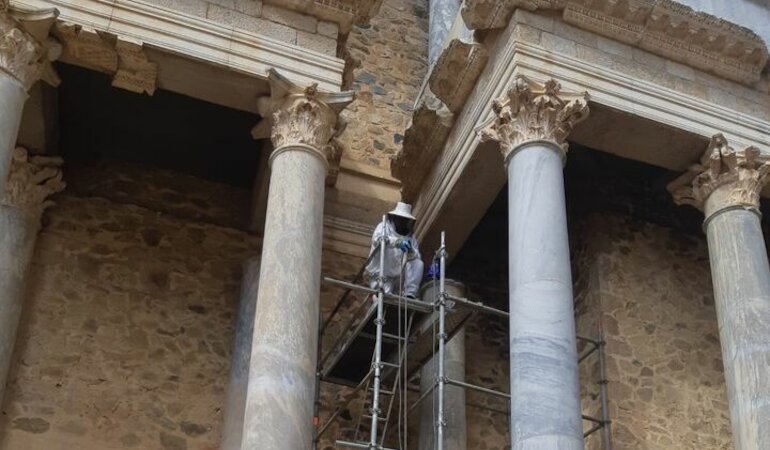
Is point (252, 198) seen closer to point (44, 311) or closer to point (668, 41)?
point (44, 311)

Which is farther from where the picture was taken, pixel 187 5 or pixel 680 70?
pixel 680 70

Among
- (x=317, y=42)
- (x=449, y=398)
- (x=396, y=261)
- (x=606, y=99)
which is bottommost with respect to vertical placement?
(x=449, y=398)

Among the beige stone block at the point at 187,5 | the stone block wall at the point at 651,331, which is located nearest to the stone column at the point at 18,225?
the beige stone block at the point at 187,5

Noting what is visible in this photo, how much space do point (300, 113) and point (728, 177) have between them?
4.10m

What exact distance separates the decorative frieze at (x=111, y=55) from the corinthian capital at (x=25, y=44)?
13cm

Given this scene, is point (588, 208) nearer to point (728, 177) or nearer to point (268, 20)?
point (728, 177)

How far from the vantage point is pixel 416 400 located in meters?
11.3

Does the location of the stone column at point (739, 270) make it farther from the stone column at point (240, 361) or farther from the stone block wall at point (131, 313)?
the stone column at point (240, 361)

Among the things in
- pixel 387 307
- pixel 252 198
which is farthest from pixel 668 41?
pixel 252 198

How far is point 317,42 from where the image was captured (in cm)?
1006

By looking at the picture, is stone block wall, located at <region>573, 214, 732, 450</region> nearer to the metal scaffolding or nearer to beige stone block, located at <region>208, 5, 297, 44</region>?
the metal scaffolding

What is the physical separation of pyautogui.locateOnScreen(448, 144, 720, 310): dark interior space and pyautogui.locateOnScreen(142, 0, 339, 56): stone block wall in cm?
332

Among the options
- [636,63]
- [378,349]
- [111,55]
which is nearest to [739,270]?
[636,63]

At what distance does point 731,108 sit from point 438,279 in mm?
3337
